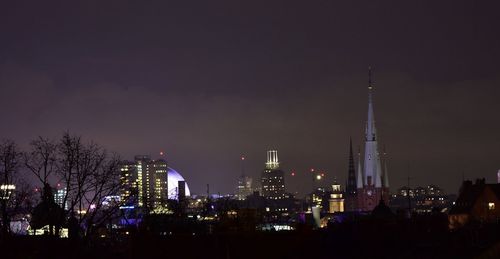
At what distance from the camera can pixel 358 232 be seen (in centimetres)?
7444

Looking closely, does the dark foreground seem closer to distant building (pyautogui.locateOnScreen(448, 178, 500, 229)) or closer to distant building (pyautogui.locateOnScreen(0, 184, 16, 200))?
distant building (pyautogui.locateOnScreen(0, 184, 16, 200))

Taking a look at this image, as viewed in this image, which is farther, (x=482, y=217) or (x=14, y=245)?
(x=482, y=217)

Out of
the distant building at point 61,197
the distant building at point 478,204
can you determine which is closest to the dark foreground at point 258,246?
the distant building at point 61,197

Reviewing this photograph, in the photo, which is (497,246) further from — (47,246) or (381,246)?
(381,246)

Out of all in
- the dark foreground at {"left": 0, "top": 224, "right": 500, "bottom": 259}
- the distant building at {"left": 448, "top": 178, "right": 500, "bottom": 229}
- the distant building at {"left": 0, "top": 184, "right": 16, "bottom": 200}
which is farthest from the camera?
the distant building at {"left": 448, "top": 178, "right": 500, "bottom": 229}

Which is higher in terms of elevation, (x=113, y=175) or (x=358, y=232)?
(x=113, y=175)

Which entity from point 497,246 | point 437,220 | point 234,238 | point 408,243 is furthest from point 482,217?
point 497,246

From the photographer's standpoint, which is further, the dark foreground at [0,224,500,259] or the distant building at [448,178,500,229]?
the distant building at [448,178,500,229]

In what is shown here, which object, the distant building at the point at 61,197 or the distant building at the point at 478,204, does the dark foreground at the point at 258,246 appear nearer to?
the distant building at the point at 61,197

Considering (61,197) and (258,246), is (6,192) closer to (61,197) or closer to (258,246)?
(258,246)

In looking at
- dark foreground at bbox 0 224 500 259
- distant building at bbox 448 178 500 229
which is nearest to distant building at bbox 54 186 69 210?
dark foreground at bbox 0 224 500 259

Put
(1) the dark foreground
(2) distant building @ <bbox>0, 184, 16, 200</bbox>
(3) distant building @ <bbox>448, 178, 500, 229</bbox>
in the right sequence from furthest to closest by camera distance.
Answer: (3) distant building @ <bbox>448, 178, 500, 229</bbox> → (2) distant building @ <bbox>0, 184, 16, 200</bbox> → (1) the dark foreground

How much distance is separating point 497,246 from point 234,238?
33612mm

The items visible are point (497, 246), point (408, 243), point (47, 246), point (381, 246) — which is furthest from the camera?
point (408, 243)
